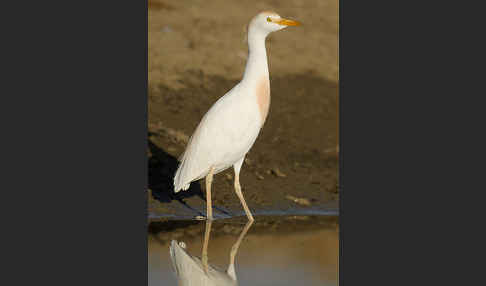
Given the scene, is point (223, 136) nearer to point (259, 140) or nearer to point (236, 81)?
point (259, 140)

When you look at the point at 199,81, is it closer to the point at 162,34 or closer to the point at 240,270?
the point at 162,34

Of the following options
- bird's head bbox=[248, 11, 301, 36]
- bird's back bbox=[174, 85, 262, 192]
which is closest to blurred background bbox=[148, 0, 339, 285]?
bird's back bbox=[174, 85, 262, 192]

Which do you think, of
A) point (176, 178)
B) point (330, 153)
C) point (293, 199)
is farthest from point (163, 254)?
point (330, 153)

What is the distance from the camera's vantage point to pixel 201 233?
30.9 feet

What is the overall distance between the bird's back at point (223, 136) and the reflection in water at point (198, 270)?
1220 mm

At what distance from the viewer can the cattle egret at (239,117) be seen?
9.62 meters

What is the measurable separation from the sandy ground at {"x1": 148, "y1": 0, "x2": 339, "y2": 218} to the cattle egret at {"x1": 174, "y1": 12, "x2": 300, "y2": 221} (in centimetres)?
84

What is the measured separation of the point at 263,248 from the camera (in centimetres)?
884

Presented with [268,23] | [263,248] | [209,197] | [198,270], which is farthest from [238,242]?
[268,23]

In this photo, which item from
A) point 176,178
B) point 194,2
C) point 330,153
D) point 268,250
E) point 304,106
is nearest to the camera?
point 268,250

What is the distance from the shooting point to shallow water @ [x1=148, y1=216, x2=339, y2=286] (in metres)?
7.80

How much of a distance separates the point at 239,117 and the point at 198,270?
2286 mm

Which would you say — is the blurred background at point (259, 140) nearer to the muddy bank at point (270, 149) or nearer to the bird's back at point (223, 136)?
the muddy bank at point (270, 149)

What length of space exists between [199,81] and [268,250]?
6.92 meters
